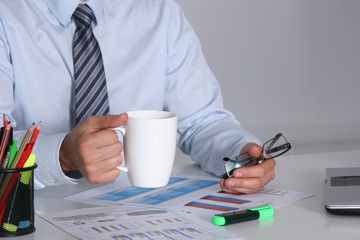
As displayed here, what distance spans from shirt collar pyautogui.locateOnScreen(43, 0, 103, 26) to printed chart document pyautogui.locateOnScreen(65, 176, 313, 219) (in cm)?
53

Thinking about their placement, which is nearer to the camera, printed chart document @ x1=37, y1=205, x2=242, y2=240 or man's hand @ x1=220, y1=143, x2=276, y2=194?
printed chart document @ x1=37, y1=205, x2=242, y2=240

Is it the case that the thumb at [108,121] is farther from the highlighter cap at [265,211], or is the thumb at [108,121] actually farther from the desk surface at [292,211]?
the highlighter cap at [265,211]

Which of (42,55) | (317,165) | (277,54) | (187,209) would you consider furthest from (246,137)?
(277,54)

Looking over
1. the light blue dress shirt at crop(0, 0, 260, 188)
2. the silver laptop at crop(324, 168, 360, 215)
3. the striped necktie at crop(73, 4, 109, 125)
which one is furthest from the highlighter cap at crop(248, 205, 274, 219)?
the striped necktie at crop(73, 4, 109, 125)

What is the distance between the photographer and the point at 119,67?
1.75 metres

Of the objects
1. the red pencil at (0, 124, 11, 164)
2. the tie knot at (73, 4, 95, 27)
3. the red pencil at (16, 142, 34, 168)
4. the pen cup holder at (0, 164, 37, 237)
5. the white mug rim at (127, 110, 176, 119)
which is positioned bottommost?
the pen cup holder at (0, 164, 37, 237)

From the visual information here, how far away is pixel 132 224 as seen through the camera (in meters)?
1.04

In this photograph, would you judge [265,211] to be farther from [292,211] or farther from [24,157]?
[24,157]

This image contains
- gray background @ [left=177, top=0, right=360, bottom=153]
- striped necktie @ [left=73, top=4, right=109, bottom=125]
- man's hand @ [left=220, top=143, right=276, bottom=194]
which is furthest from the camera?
gray background @ [left=177, top=0, right=360, bottom=153]

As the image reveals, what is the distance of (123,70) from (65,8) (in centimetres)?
26

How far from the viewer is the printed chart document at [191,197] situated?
45.7 inches

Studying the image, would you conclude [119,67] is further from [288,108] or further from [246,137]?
[288,108]

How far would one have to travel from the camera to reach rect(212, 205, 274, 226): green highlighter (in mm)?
1044

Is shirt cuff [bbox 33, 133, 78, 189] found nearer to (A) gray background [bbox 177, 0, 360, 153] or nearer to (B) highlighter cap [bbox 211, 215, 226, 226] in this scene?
(B) highlighter cap [bbox 211, 215, 226, 226]
